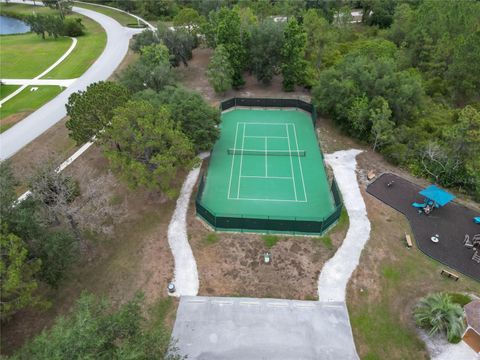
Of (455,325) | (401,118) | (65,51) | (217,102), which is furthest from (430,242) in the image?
(65,51)

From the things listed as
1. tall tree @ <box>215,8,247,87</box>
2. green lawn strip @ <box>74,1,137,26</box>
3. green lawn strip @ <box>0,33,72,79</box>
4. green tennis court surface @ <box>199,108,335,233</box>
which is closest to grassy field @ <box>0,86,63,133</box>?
green lawn strip @ <box>0,33,72,79</box>

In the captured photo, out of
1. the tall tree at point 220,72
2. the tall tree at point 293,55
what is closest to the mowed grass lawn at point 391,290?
the tall tree at point 293,55

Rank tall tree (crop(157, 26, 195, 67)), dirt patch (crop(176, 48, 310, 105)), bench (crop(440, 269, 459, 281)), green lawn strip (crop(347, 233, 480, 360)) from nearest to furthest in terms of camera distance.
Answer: green lawn strip (crop(347, 233, 480, 360)), bench (crop(440, 269, 459, 281)), dirt patch (crop(176, 48, 310, 105)), tall tree (crop(157, 26, 195, 67))

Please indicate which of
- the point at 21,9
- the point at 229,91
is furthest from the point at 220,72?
the point at 21,9

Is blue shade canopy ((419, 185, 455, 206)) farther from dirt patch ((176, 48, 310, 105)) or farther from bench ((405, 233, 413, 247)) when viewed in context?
dirt patch ((176, 48, 310, 105))

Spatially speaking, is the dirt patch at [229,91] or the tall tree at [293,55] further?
the dirt patch at [229,91]

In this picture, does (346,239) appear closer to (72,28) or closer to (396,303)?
(396,303)

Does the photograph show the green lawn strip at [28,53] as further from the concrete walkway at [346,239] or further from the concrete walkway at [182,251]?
the concrete walkway at [346,239]
